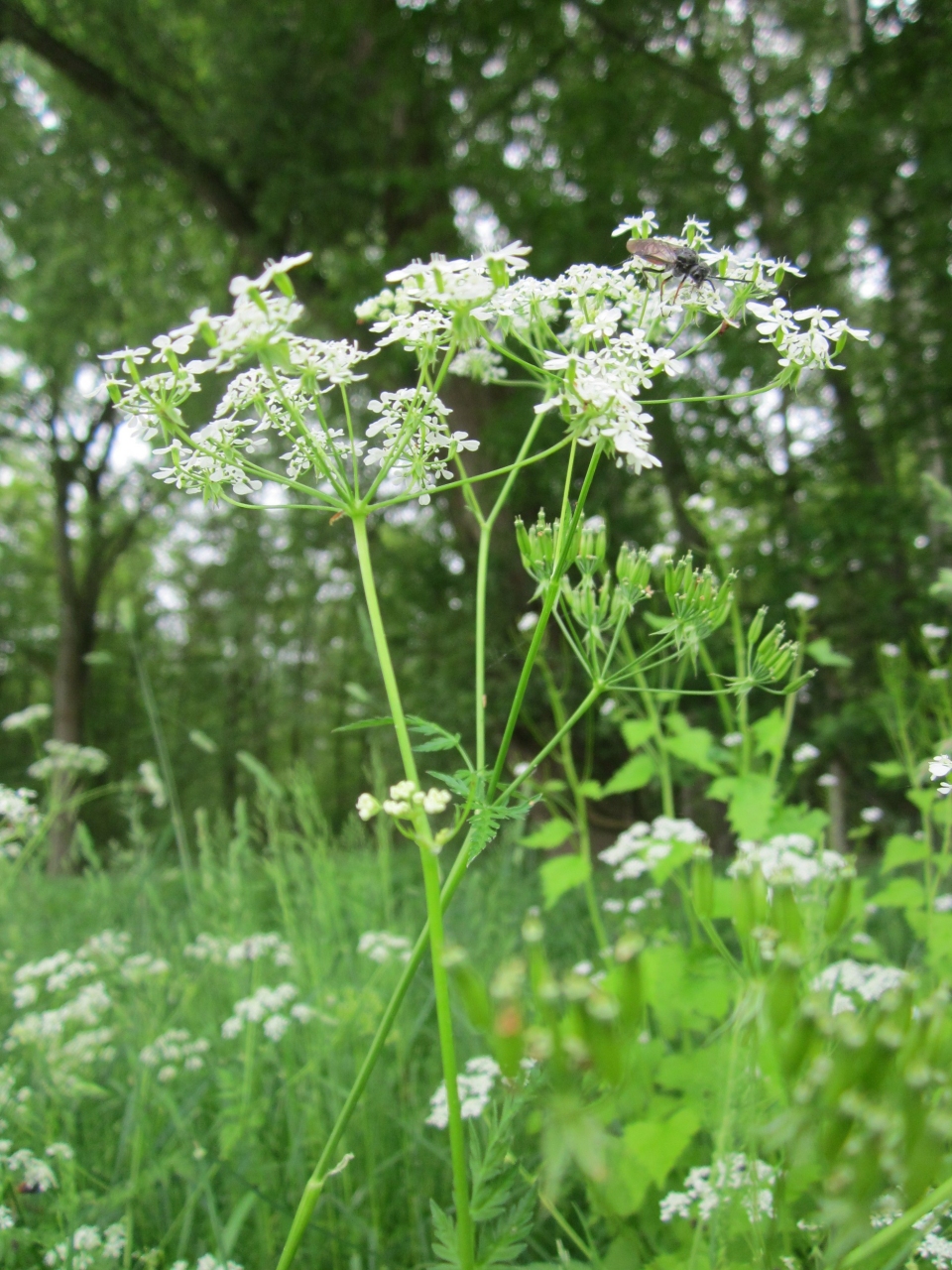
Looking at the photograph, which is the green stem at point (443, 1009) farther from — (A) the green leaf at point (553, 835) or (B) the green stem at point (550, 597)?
(A) the green leaf at point (553, 835)

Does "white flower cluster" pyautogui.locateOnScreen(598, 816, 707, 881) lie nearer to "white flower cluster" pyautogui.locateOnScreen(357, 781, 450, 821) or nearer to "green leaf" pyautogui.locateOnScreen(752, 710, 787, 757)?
"green leaf" pyautogui.locateOnScreen(752, 710, 787, 757)

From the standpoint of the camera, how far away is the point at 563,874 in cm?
289

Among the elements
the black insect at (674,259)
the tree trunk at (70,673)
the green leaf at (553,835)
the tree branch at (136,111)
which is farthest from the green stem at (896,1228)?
the tree trunk at (70,673)

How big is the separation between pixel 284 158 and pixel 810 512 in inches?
236

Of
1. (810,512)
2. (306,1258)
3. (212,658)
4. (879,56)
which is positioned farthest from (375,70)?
(212,658)

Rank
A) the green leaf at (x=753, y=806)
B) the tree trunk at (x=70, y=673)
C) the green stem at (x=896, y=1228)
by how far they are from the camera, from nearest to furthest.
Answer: the green stem at (x=896, y=1228), the green leaf at (x=753, y=806), the tree trunk at (x=70, y=673)

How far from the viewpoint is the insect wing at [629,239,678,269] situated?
137 centimetres

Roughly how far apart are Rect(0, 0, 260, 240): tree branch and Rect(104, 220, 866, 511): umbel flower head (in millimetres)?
8060

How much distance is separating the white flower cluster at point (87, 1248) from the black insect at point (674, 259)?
1.98 metres

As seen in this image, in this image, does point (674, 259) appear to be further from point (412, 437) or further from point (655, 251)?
point (412, 437)

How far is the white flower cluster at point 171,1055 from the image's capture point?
7.59ft

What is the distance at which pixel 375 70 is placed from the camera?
7461 millimetres

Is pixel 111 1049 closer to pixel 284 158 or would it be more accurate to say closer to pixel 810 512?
pixel 810 512

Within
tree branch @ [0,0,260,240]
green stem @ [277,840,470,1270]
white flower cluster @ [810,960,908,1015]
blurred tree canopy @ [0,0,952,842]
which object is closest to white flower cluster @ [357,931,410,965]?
white flower cluster @ [810,960,908,1015]
